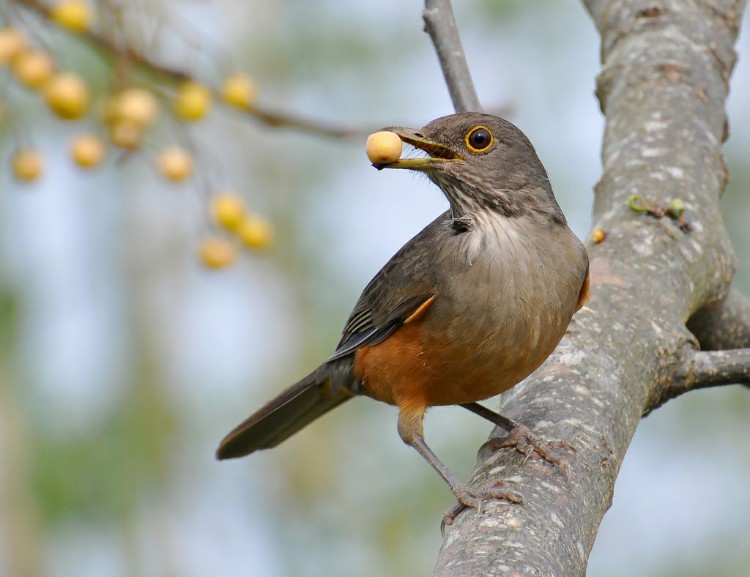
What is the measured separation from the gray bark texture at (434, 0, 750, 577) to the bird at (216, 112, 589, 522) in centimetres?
17

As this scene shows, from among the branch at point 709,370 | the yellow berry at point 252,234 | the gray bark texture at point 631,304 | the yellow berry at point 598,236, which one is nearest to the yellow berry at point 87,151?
the yellow berry at point 252,234

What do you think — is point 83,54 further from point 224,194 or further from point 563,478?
point 563,478

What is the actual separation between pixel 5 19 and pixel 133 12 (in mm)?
726

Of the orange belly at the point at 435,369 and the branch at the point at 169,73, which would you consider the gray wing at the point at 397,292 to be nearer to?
the orange belly at the point at 435,369

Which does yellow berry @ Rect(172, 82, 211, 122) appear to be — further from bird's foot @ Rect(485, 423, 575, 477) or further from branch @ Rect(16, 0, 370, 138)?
bird's foot @ Rect(485, 423, 575, 477)

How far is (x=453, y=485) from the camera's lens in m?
4.00

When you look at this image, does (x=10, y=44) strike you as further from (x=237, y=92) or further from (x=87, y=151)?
(x=237, y=92)

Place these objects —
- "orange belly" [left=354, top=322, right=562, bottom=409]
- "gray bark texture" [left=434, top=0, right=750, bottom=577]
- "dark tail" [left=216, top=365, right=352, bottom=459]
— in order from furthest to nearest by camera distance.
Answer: "dark tail" [left=216, top=365, right=352, bottom=459] < "orange belly" [left=354, top=322, right=562, bottom=409] < "gray bark texture" [left=434, top=0, right=750, bottom=577]

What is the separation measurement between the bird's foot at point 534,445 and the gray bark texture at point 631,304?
3cm

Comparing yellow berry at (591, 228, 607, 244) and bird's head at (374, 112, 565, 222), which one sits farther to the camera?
yellow berry at (591, 228, 607, 244)

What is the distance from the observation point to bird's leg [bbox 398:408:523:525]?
338 cm

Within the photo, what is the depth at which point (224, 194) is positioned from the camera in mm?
5430

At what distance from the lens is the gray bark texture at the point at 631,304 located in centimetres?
324

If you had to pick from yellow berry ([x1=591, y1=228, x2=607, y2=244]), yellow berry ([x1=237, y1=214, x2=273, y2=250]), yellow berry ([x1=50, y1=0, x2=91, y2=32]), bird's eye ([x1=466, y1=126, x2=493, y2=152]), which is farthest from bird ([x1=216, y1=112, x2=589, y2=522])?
yellow berry ([x1=50, y1=0, x2=91, y2=32])
